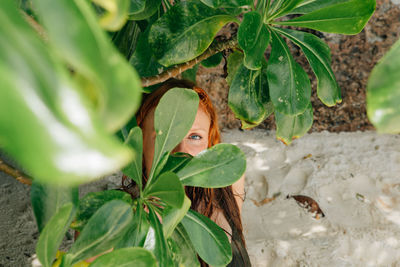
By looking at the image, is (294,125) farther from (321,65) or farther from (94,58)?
(94,58)

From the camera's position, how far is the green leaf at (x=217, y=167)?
1.96 feet

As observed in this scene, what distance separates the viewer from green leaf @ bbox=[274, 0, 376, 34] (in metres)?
0.68

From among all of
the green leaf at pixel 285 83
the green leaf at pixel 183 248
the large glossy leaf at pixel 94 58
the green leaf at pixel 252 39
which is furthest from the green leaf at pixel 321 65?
the large glossy leaf at pixel 94 58

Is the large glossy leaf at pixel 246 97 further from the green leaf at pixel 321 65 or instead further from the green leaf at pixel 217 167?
the green leaf at pixel 217 167

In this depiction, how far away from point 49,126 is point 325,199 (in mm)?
1999

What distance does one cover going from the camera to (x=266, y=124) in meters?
2.33

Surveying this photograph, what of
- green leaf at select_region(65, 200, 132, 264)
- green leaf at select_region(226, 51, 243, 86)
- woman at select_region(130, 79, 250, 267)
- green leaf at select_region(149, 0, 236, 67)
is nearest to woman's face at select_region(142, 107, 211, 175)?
woman at select_region(130, 79, 250, 267)

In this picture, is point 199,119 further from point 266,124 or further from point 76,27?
point 76,27

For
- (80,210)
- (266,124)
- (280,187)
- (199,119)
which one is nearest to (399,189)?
(280,187)

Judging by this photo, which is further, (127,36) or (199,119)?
(199,119)

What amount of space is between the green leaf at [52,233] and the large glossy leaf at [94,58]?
296mm

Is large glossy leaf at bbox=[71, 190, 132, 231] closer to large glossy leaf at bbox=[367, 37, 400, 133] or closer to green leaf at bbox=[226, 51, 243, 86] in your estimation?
large glossy leaf at bbox=[367, 37, 400, 133]

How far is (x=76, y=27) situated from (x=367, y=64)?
223 cm

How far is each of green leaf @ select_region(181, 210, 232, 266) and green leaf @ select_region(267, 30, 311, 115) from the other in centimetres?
27
